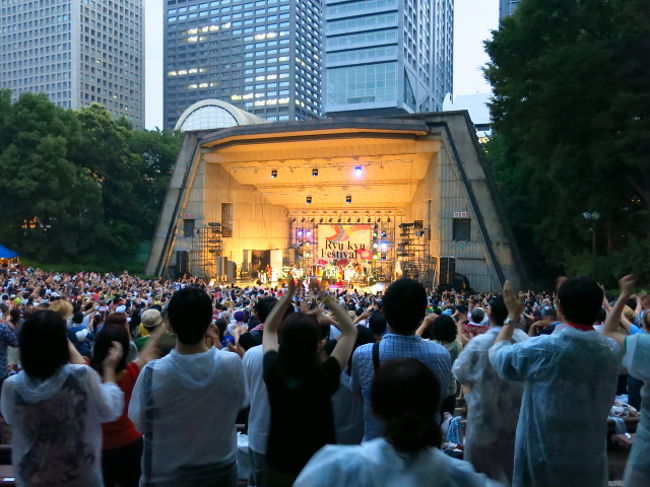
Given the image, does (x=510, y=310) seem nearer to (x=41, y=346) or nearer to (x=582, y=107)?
(x=41, y=346)

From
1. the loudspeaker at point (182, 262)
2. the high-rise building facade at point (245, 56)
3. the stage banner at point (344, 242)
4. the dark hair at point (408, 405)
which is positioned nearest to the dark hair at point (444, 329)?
the dark hair at point (408, 405)

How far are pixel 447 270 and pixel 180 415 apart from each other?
21.3 metres

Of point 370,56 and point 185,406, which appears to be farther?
point 370,56

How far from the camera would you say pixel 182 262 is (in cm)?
2747

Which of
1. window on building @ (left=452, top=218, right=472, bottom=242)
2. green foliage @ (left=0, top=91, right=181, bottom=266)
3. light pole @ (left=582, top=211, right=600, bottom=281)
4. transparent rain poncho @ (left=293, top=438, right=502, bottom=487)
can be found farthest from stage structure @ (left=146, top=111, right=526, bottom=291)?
transparent rain poncho @ (left=293, top=438, right=502, bottom=487)

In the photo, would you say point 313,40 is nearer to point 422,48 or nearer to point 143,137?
point 422,48

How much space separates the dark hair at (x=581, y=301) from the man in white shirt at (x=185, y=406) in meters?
1.59

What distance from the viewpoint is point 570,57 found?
1526 cm

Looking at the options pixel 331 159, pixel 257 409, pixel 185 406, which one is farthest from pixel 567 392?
pixel 331 159

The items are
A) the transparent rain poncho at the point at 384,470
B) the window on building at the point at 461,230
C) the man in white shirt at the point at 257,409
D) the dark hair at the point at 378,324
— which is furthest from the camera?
the window on building at the point at 461,230

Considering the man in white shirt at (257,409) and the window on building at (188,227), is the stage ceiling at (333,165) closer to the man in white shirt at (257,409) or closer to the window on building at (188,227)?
the window on building at (188,227)

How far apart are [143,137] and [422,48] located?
3760 centimetres

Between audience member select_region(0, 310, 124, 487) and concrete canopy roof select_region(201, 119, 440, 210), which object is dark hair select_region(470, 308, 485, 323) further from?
concrete canopy roof select_region(201, 119, 440, 210)

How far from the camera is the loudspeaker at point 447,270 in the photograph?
22.5 m
